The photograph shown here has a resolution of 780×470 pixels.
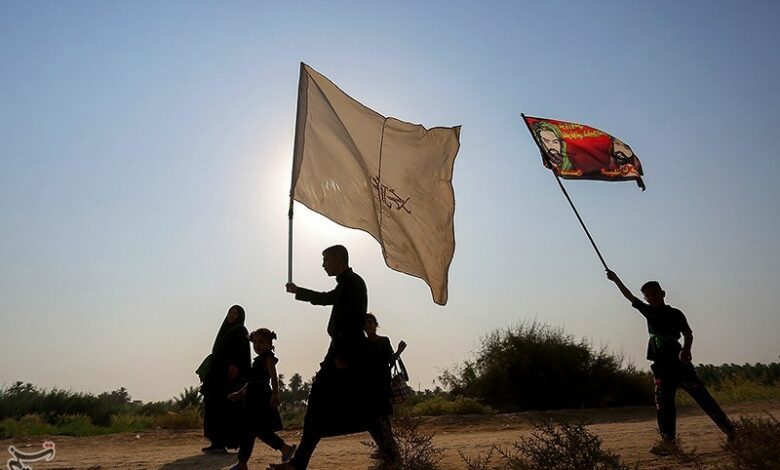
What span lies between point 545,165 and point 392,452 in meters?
4.87

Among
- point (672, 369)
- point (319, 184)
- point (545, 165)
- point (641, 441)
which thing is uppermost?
point (545, 165)

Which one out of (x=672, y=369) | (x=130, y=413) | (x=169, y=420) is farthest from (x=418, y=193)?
(x=130, y=413)

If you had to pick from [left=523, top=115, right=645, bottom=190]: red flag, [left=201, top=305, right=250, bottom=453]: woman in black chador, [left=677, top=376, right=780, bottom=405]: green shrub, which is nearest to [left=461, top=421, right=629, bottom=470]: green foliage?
[left=523, top=115, right=645, bottom=190]: red flag

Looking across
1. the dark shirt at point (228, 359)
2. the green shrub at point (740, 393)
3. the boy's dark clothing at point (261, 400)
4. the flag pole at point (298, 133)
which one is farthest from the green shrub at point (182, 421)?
the green shrub at point (740, 393)

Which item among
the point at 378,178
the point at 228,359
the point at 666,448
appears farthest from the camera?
the point at 228,359

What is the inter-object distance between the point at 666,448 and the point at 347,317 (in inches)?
134

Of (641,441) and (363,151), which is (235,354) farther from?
(641,441)

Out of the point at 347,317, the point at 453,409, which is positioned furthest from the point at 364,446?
the point at 453,409

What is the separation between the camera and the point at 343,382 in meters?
5.69

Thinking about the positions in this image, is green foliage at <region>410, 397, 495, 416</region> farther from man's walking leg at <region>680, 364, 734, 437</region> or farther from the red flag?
man's walking leg at <region>680, 364, 734, 437</region>

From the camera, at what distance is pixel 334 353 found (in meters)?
5.70

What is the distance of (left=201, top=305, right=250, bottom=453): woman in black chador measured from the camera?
9.35m

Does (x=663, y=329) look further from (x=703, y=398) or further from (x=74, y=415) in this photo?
(x=74, y=415)

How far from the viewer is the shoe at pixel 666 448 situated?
21.4 ft
